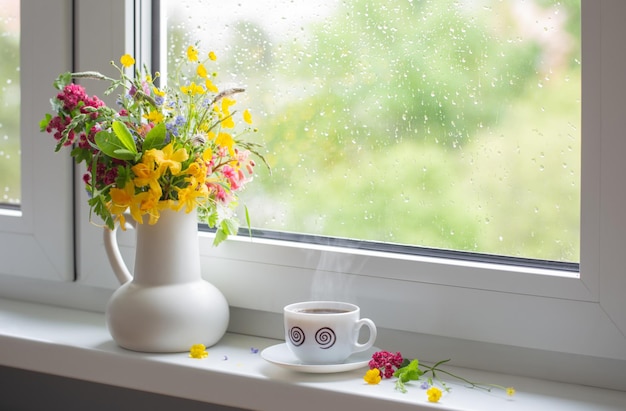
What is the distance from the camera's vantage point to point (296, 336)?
0.96 meters

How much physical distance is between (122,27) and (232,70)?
18 centimetres

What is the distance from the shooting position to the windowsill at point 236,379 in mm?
912

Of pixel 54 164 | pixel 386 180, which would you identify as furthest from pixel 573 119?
pixel 54 164

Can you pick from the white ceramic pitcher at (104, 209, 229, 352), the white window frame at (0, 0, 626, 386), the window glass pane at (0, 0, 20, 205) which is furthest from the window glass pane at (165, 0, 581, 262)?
the window glass pane at (0, 0, 20, 205)

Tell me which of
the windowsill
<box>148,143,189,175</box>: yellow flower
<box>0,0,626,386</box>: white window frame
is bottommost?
the windowsill

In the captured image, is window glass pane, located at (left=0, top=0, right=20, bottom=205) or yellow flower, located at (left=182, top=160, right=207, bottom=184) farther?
window glass pane, located at (left=0, top=0, right=20, bottom=205)

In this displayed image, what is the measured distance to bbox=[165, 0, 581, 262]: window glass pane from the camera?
982mm

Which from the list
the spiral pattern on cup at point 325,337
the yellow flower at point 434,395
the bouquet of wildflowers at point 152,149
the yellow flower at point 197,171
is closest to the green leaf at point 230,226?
the bouquet of wildflowers at point 152,149

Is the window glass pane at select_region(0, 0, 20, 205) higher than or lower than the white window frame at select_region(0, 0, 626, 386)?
higher

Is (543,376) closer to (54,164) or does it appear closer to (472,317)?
(472,317)

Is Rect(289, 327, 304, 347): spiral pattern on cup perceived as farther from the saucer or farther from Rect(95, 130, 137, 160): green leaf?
Rect(95, 130, 137, 160): green leaf

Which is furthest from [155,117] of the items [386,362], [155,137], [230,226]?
[386,362]

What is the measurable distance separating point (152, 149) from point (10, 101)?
19.7 inches

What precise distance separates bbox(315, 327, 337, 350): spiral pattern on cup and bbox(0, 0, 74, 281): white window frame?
0.53 metres
